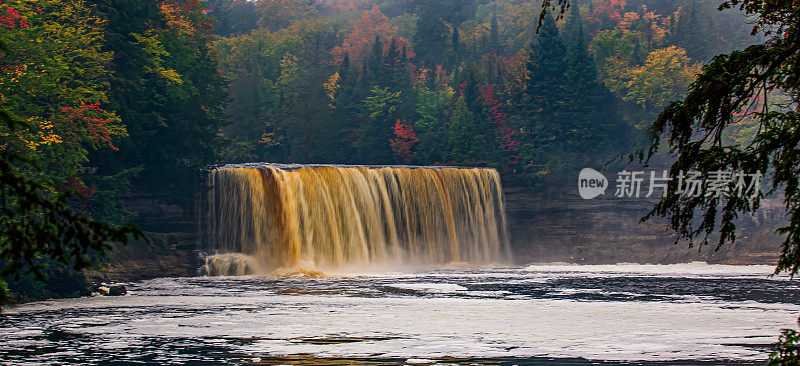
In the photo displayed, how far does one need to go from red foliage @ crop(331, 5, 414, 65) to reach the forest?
1.62ft

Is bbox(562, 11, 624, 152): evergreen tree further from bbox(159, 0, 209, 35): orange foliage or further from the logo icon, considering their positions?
bbox(159, 0, 209, 35): orange foliage

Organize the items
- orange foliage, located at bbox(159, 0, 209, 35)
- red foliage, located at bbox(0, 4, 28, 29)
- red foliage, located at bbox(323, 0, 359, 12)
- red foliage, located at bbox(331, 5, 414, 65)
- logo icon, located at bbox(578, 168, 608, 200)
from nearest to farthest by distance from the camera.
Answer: red foliage, located at bbox(0, 4, 28, 29) → orange foliage, located at bbox(159, 0, 209, 35) → logo icon, located at bbox(578, 168, 608, 200) → red foliage, located at bbox(331, 5, 414, 65) → red foliage, located at bbox(323, 0, 359, 12)

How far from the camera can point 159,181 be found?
4888 cm

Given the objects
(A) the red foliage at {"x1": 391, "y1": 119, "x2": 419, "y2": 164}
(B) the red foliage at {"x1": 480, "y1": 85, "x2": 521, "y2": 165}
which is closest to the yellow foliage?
(A) the red foliage at {"x1": 391, "y1": 119, "x2": 419, "y2": 164}

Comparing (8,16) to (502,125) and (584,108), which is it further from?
(584,108)

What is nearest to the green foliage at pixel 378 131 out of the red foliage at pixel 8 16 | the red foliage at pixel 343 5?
the red foliage at pixel 8 16

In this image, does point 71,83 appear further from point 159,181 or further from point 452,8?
point 452,8

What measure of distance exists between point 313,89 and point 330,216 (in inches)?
1861

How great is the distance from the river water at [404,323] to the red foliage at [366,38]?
9416 centimetres

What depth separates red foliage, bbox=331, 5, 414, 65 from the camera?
433 ft

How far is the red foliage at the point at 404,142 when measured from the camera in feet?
263

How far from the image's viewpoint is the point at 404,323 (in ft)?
79.3

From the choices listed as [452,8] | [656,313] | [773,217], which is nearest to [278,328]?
[656,313]

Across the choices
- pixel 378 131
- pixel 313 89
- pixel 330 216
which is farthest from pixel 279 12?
pixel 330 216
